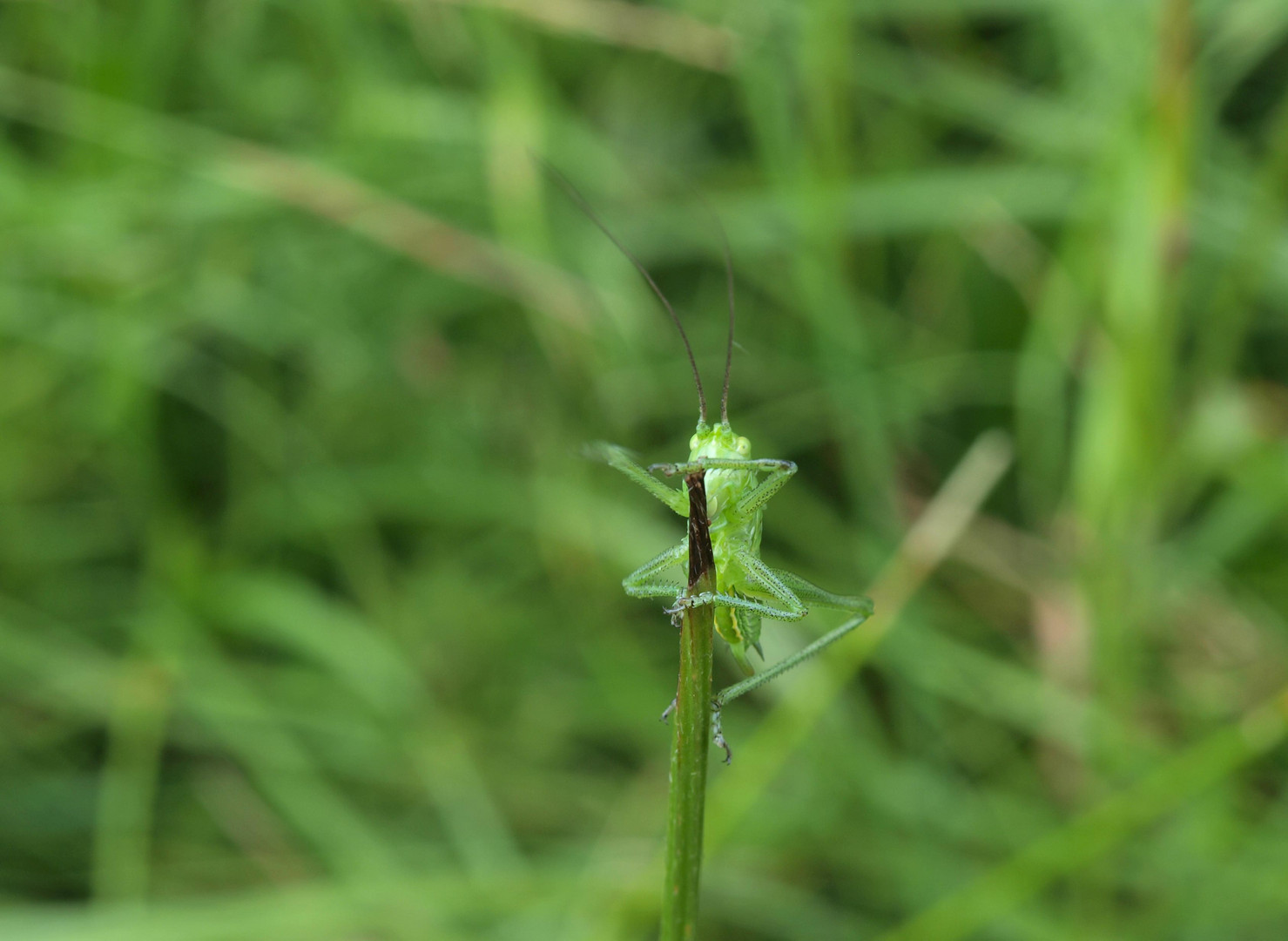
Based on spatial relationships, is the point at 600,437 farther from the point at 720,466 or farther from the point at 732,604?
the point at 720,466

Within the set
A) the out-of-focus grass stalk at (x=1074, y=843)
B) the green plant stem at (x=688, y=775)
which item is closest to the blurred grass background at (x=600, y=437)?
the out-of-focus grass stalk at (x=1074, y=843)

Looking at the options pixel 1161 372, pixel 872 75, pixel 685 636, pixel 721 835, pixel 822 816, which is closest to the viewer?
pixel 685 636

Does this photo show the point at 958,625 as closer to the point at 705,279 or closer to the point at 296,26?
the point at 705,279

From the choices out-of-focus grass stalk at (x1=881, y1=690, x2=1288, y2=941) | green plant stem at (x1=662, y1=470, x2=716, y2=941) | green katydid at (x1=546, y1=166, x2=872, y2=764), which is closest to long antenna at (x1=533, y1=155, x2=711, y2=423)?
green katydid at (x1=546, y1=166, x2=872, y2=764)

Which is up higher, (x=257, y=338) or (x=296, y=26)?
(x=296, y=26)

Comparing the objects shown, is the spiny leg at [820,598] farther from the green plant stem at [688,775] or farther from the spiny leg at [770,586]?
the green plant stem at [688,775]

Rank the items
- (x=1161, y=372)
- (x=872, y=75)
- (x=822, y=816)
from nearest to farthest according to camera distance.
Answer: (x=1161, y=372)
(x=822, y=816)
(x=872, y=75)

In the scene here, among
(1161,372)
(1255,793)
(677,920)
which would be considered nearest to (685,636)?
(677,920)

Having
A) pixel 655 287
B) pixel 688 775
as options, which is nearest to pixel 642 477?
pixel 655 287
